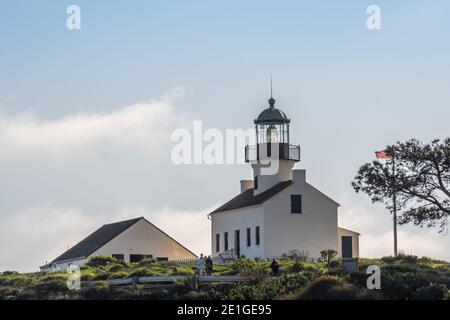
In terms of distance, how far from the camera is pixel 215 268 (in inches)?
2530

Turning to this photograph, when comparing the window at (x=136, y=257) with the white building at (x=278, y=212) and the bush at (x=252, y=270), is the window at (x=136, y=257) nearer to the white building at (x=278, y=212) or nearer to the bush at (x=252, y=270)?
the white building at (x=278, y=212)

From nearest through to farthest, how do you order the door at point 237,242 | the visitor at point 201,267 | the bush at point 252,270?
1. the bush at point 252,270
2. the visitor at point 201,267
3. the door at point 237,242

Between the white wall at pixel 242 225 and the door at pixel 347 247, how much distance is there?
520cm

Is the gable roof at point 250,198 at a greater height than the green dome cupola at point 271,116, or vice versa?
the green dome cupola at point 271,116

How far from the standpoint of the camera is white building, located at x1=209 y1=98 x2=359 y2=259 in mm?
73812

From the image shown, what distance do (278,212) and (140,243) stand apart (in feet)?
31.4

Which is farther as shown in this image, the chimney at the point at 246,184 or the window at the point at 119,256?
the chimney at the point at 246,184

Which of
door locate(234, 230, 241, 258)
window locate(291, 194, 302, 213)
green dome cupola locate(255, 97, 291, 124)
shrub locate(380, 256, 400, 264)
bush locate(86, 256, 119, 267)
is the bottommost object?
shrub locate(380, 256, 400, 264)

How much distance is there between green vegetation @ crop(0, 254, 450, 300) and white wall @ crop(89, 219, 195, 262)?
1527 centimetres

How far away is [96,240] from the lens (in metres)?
82.0

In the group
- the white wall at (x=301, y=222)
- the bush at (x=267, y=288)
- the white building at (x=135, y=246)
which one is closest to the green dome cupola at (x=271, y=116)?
the white wall at (x=301, y=222)

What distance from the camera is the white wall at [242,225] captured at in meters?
74.0

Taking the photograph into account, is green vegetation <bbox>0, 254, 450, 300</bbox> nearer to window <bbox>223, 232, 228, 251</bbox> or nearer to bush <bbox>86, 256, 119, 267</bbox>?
bush <bbox>86, 256, 119, 267</bbox>

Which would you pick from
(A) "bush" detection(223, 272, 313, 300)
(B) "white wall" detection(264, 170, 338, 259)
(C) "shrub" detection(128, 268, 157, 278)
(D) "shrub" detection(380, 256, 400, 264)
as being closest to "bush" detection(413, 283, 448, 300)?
(A) "bush" detection(223, 272, 313, 300)
